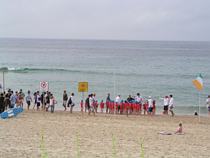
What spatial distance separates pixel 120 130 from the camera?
1684 centimetres

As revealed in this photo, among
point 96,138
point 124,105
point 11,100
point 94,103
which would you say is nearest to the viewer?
point 96,138

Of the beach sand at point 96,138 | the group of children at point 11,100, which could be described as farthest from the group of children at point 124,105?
the group of children at point 11,100

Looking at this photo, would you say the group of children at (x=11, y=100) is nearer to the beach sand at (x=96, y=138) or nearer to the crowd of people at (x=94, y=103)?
the crowd of people at (x=94, y=103)

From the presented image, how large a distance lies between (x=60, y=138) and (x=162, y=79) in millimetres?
41102

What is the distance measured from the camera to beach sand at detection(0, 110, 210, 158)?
12.5 metres

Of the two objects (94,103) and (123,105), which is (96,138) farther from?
(123,105)

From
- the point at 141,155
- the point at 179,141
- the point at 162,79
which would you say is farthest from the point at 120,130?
the point at 162,79

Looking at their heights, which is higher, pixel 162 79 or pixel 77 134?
pixel 162 79

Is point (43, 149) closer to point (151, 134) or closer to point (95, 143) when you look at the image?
point (95, 143)

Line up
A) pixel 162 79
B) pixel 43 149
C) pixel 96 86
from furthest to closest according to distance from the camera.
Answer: pixel 162 79 → pixel 96 86 → pixel 43 149

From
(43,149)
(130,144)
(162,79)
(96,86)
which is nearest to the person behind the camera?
(43,149)

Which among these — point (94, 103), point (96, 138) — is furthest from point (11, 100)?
point (96, 138)

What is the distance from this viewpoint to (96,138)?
587 inches

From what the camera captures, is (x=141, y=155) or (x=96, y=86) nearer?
(x=141, y=155)
